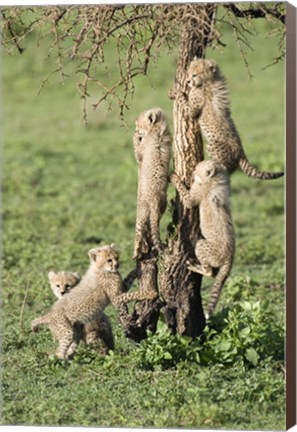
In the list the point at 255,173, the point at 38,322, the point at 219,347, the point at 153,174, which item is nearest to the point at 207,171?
the point at 255,173

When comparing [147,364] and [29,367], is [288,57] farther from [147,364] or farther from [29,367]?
A: [29,367]

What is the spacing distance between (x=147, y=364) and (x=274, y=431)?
964mm

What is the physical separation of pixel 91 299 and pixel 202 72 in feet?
5.07

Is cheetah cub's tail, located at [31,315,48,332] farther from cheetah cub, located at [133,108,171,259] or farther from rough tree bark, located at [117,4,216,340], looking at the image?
cheetah cub, located at [133,108,171,259]

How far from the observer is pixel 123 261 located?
10.3m

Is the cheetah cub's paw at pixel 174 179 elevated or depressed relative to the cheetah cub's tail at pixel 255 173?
depressed

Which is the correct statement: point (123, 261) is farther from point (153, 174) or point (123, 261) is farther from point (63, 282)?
point (153, 174)

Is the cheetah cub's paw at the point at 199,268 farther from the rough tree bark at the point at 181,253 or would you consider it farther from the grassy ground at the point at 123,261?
the grassy ground at the point at 123,261

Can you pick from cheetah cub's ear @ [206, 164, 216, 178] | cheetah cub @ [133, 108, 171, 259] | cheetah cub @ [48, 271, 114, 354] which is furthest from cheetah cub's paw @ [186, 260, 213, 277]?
cheetah cub @ [48, 271, 114, 354]

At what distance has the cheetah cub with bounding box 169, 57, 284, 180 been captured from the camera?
265 inches

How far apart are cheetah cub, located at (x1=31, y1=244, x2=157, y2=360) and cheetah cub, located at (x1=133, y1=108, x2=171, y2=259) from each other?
0.80 ft

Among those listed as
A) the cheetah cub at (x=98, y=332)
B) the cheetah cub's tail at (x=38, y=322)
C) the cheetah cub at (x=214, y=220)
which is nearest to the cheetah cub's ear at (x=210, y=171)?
the cheetah cub at (x=214, y=220)

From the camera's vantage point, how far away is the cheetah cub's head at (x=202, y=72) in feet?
22.1

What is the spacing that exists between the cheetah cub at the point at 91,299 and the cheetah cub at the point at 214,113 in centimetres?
92
